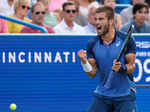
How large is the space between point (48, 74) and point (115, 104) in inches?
101

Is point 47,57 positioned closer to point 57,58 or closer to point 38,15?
point 57,58

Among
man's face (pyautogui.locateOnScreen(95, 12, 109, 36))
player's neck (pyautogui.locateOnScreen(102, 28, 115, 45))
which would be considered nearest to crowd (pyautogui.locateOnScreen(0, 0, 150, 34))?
player's neck (pyautogui.locateOnScreen(102, 28, 115, 45))

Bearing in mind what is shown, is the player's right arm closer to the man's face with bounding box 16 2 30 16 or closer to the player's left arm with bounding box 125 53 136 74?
the player's left arm with bounding box 125 53 136 74

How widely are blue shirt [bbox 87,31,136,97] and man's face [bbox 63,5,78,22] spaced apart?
333 centimetres

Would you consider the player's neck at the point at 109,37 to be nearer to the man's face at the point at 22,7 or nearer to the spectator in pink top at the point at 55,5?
the man's face at the point at 22,7

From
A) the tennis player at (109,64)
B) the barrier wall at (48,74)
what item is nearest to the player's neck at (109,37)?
the tennis player at (109,64)

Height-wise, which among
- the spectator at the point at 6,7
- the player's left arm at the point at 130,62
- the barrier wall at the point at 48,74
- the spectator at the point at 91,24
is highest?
the spectator at the point at 6,7

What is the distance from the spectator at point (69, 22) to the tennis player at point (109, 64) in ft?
10.5

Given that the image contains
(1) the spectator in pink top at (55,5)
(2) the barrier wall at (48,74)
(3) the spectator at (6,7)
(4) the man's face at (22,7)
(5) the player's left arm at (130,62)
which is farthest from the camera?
(1) the spectator in pink top at (55,5)

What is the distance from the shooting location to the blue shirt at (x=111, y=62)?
6273 mm

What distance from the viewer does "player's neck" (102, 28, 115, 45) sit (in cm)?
632

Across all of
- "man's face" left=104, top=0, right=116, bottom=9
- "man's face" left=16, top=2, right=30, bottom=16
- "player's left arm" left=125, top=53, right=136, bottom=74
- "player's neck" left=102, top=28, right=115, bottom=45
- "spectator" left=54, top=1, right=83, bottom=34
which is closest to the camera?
"player's left arm" left=125, top=53, right=136, bottom=74

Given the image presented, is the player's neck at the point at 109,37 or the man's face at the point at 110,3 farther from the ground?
the man's face at the point at 110,3

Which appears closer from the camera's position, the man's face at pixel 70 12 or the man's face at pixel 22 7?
the man's face at pixel 70 12
